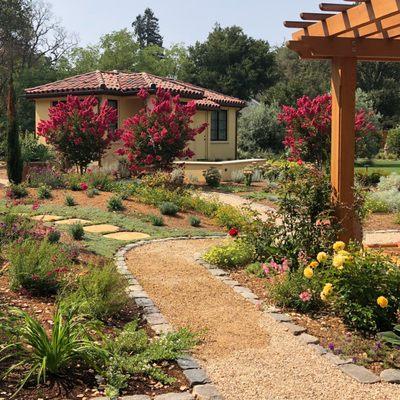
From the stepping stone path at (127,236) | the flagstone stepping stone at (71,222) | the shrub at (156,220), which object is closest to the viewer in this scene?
the stepping stone path at (127,236)

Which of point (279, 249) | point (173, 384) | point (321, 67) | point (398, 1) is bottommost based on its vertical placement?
point (173, 384)

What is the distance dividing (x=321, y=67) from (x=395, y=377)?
43323 mm

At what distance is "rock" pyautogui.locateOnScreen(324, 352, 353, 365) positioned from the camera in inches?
167

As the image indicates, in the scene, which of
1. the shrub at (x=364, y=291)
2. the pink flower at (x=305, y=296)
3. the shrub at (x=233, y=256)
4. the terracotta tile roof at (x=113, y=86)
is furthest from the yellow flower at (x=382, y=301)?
the terracotta tile roof at (x=113, y=86)

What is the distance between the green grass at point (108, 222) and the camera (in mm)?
8742

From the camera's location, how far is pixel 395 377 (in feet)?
13.0

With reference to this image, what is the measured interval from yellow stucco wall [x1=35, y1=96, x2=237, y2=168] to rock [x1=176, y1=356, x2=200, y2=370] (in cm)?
1461

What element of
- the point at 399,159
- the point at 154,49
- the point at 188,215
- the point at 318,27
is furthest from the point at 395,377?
the point at 154,49

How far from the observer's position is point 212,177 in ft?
56.1

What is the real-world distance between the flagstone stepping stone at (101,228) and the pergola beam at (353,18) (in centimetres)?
476

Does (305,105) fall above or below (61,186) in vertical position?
above

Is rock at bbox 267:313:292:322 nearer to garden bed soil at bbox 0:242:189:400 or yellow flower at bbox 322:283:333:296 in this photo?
yellow flower at bbox 322:283:333:296

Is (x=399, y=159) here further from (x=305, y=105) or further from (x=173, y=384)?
(x=173, y=384)

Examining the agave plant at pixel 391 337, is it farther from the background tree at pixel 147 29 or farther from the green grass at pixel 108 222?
the background tree at pixel 147 29
